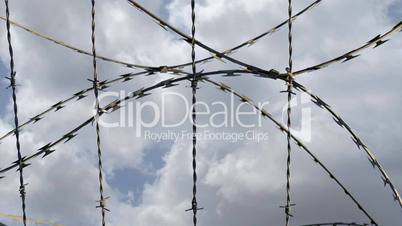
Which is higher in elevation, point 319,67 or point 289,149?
point 319,67

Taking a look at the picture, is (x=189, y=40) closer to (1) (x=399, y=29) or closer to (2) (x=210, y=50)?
(2) (x=210, y=50)

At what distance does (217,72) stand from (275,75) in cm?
65

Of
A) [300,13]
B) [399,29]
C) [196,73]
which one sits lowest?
[196,73]

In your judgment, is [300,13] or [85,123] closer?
[85,123]

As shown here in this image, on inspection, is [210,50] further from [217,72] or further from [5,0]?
[5,0]

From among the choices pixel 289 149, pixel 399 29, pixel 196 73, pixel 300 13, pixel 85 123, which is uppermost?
pixel 300 13

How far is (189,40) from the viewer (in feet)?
20.6

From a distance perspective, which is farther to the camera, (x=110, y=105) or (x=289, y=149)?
(x=110, y=105)

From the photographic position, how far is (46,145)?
→ 20.6ft

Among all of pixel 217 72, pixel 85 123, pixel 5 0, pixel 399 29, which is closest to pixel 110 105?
pixel 85 123

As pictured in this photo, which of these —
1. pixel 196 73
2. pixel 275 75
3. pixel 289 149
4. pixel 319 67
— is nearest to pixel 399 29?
pixel 319 67

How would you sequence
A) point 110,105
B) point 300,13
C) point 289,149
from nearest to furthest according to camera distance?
point 289,149
point 110,105
point 300,13

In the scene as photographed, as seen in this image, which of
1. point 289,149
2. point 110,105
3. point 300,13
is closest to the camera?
point 289,149

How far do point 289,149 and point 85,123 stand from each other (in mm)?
2196
